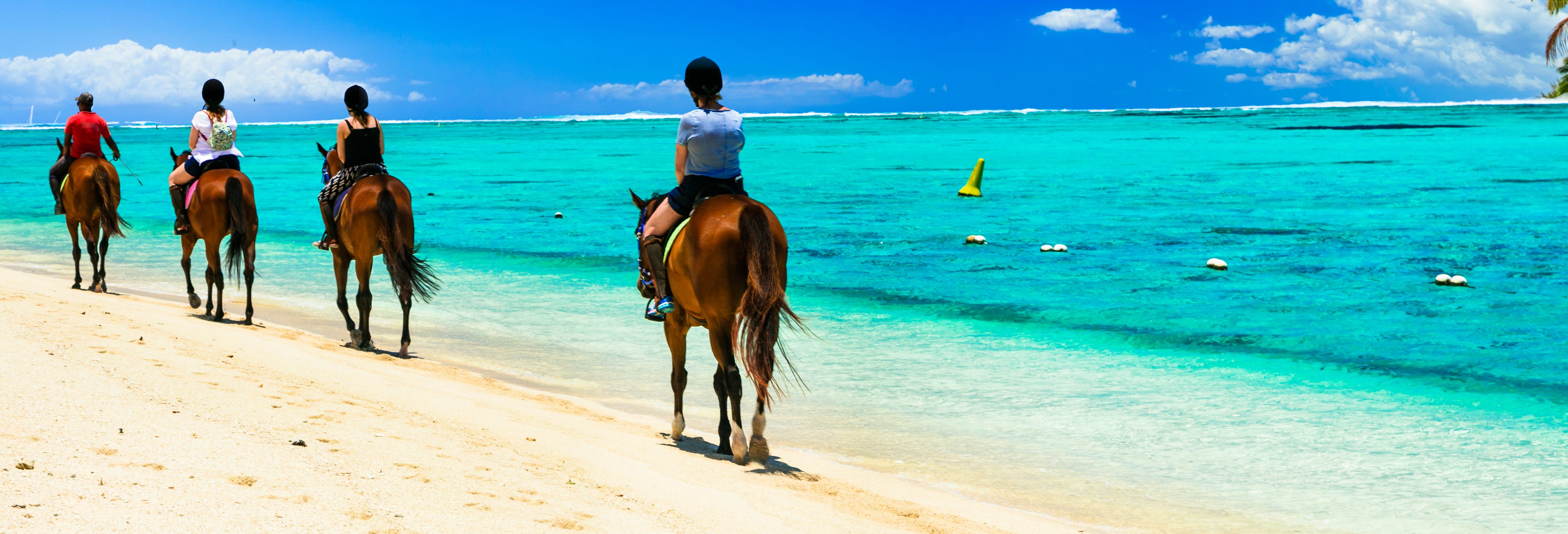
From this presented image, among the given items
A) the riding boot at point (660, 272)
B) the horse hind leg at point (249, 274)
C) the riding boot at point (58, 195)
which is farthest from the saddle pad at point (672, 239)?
the riding boot at point (58, 195)

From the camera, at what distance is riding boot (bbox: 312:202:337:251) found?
10.6 m

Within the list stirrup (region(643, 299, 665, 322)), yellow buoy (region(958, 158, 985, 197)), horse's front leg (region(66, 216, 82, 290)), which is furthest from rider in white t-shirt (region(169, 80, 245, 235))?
yellow buoy (region(958, 158, 985, 197))

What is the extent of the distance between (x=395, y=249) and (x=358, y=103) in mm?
1433

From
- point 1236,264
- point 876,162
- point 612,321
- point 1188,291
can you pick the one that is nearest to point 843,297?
point 612,321

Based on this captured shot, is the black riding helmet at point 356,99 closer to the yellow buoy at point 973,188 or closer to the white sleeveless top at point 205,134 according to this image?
the white sleeveless top at point 205,134

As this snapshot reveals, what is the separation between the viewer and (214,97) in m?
11.6

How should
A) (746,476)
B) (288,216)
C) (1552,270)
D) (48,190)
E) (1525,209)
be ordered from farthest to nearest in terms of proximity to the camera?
(48,190)
(288,216)
(1525,209)
(1552,270)
(746,476)

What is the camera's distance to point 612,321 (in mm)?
12938

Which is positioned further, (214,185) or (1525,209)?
(1525,209)

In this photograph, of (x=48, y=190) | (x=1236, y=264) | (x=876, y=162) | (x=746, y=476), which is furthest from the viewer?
(x=876, y=162)

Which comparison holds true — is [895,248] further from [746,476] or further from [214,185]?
[746,476]

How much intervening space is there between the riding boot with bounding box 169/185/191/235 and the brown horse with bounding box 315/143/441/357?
8.51 feet

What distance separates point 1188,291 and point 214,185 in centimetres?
1231

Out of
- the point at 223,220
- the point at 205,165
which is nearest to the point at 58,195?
the point at 205,165
